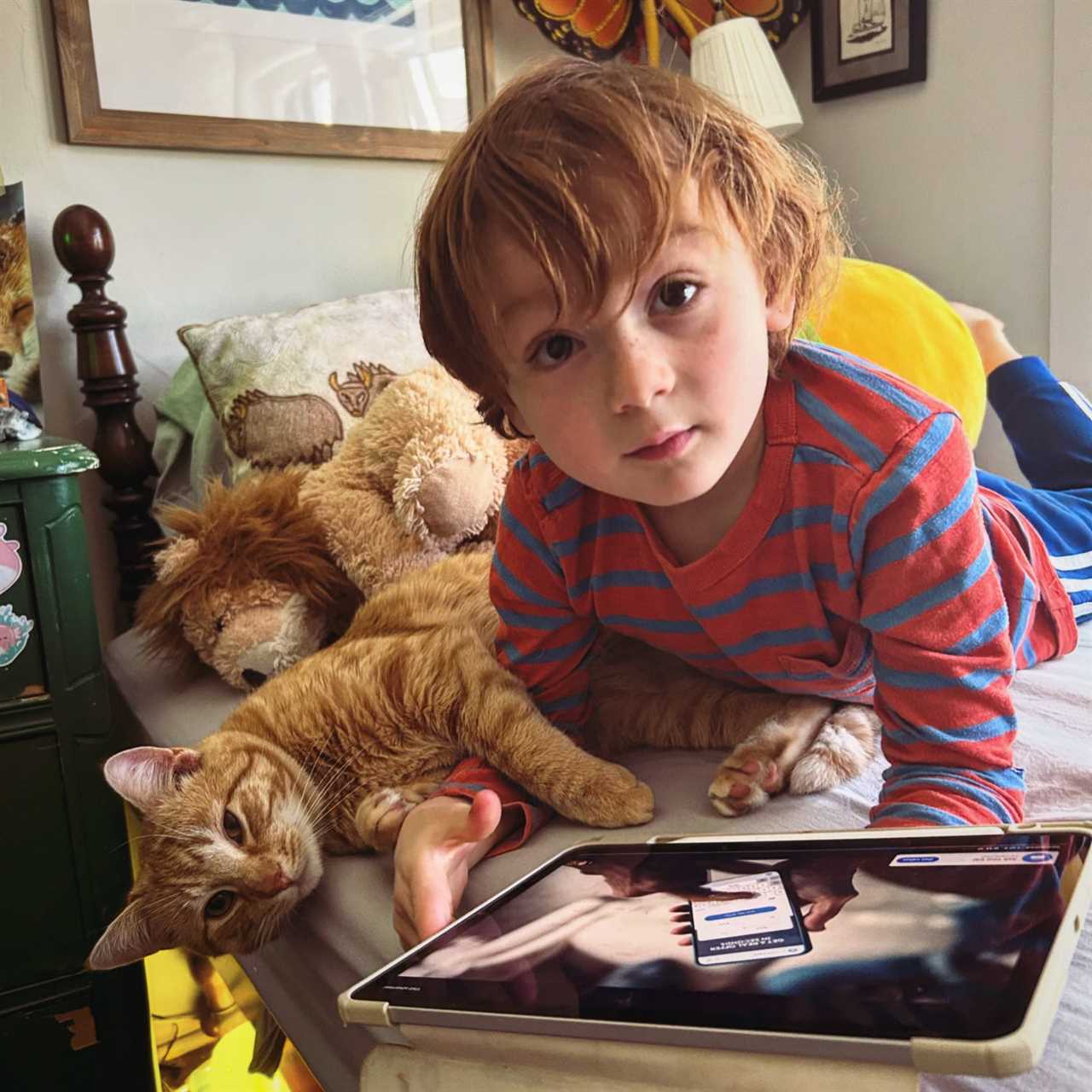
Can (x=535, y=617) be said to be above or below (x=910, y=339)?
below

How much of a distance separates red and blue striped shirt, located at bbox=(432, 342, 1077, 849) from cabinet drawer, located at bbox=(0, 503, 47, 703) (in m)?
0.62

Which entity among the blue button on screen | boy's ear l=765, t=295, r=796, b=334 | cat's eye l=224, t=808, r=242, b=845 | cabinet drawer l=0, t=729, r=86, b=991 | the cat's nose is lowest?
cabinet drawer l=0, t=729, r=86, b=991

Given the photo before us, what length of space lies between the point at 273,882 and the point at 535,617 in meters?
0.32

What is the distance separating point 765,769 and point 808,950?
1.29 feet

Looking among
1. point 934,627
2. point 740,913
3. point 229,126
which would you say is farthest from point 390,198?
point 740,913

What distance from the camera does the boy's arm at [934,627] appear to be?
2.28 ft

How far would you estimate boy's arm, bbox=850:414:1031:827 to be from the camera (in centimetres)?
70

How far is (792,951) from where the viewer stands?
0.40 m

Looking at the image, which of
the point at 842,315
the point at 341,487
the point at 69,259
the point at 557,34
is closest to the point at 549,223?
the point at 341,487

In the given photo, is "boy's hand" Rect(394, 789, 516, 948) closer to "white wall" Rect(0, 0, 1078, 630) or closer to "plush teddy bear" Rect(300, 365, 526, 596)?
"plush teddy bear" Rect(300, 365, 526, 596)

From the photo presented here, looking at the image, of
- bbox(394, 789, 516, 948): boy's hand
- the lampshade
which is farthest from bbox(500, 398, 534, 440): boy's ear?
the lampshade

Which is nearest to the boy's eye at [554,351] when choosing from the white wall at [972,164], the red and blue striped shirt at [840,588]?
the red and blue striped shirt at [840,588]

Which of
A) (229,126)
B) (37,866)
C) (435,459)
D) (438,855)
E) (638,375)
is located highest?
(229,126)

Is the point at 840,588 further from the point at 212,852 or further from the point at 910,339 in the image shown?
the point at 910,339
